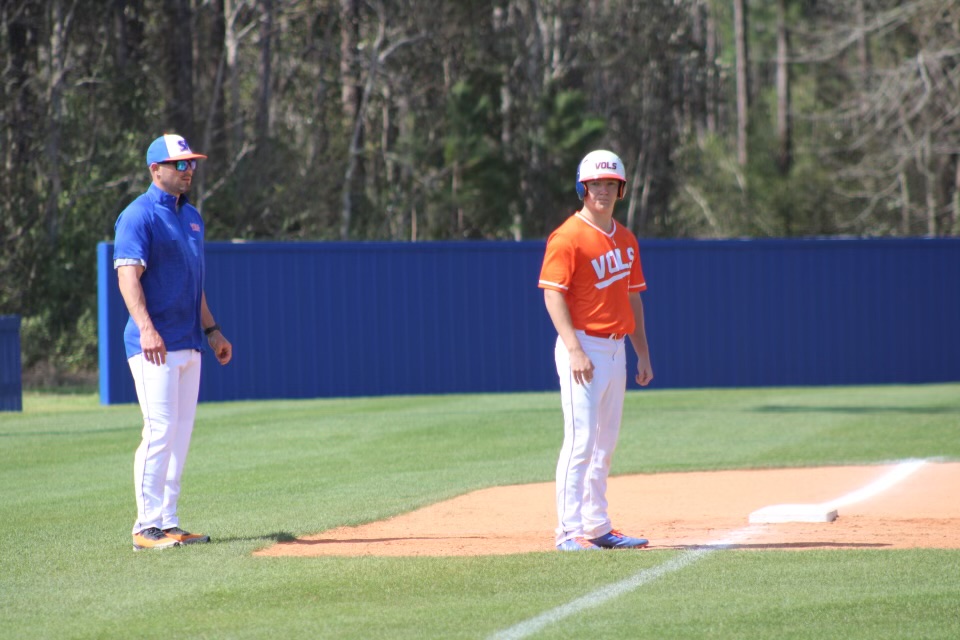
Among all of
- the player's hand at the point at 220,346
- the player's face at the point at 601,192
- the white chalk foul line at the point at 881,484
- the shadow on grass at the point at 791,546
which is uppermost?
the player's face at the point at 601,192

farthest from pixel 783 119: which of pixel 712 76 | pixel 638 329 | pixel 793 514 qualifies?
pixel 638 329

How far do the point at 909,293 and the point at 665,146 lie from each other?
20.8 m

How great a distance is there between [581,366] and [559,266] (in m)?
0.49

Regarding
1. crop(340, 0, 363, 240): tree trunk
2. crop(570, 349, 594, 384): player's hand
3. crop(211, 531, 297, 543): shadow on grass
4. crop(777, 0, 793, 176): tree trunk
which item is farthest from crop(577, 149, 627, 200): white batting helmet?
crop(777, 0, 793, 176): tree trunk

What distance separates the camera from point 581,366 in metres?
6.35

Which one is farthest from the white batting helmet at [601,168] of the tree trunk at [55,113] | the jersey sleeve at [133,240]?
the tree trunk at [55,113]

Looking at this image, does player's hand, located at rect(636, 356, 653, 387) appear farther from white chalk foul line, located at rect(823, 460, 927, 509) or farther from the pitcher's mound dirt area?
white chalk foul line, located at rect(823, 460, 927, 509)

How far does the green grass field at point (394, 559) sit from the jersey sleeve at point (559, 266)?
130cm

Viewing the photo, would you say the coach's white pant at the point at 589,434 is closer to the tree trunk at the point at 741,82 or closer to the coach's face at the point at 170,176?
the coach's face at the point at 170,176

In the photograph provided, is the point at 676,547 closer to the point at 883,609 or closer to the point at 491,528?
the point at 491,528

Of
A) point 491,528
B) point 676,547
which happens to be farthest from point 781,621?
point 491,528

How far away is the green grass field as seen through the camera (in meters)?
5.08

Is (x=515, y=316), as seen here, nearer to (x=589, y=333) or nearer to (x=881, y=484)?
(x=881, y=484)

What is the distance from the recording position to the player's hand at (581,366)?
6355mm
